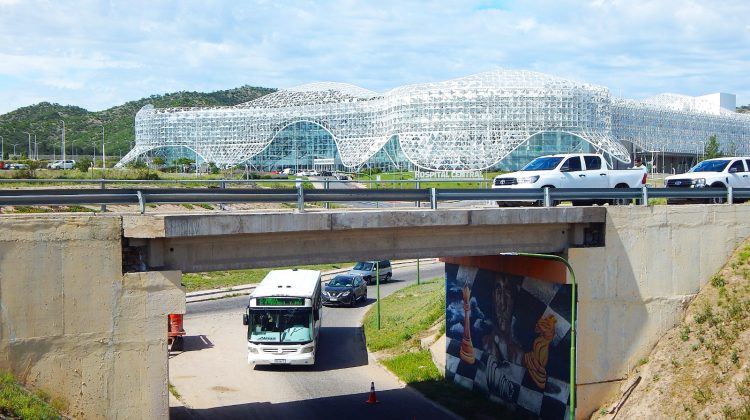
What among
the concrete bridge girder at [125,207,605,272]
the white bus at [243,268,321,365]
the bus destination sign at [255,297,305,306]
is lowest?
the white bus at [243,268,321,365]

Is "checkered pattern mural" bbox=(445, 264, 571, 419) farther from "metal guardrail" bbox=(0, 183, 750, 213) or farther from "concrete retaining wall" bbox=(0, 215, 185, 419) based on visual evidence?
"concrete retaining wall" bbox=(0, 215, 185, 419)

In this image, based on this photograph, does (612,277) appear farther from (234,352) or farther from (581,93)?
(581,93)

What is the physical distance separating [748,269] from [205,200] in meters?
13.4

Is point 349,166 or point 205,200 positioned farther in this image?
point 349,166

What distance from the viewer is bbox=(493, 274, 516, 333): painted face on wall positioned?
20.1 meters

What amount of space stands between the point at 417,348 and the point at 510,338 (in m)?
7.58

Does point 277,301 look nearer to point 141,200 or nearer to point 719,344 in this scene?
point 141,200

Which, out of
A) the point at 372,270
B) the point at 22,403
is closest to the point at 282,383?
the point at 22,403

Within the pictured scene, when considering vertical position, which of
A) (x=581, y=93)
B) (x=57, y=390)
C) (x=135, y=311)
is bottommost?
(x=57, y=390)

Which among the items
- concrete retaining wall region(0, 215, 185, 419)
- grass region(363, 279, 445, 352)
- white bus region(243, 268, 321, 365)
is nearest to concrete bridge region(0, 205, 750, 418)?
concrete retaining wall region(0, 215, 185, 419)

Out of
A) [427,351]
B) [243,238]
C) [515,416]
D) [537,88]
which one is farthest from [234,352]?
[537,88]

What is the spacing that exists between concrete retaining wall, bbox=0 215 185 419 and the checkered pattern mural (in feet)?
29.6

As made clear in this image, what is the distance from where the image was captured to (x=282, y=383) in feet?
79.7

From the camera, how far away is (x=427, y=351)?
26469 mm
